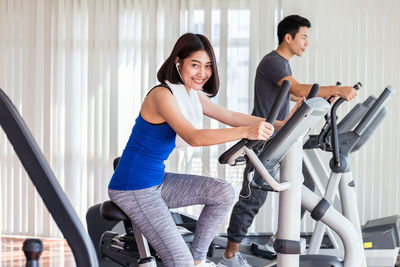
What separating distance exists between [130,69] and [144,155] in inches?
121

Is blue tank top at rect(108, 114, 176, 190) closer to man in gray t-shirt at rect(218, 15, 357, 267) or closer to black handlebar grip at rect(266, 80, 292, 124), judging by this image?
black handlebar grip at rect(266, 80, 292, 124)

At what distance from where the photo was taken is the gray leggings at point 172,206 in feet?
7.32

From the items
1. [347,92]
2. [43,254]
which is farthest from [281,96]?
[43,254]

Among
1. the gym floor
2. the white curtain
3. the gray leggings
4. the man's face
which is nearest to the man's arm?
the man's face

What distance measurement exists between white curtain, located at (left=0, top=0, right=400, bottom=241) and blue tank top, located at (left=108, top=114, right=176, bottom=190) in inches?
111

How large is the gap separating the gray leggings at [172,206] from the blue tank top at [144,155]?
3cm

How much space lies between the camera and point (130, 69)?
207 inches

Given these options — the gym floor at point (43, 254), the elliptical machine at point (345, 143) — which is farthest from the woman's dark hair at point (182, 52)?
the gym floor at point (43, 254)

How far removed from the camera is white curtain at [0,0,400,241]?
4.95 metres

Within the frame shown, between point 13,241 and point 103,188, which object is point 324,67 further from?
point 13,241

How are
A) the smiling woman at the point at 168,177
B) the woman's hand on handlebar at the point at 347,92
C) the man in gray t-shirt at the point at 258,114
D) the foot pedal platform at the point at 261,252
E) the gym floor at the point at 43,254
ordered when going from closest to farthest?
the smiling woman at the point at 168,177, the woman's hand on handlebar at the point at 347,92, the man in gray t-shirt at the point at 258,114, the foot pedal platform at the point at 261,252, the gym floor at the point at 43,254

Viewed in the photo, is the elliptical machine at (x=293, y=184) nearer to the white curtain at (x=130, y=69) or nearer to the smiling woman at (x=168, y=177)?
the smiling woman at (x=168, y=177)

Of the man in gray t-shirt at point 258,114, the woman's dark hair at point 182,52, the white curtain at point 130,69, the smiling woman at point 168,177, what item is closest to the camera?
the smiling woman at point 168,177

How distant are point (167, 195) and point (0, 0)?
3.86 m
